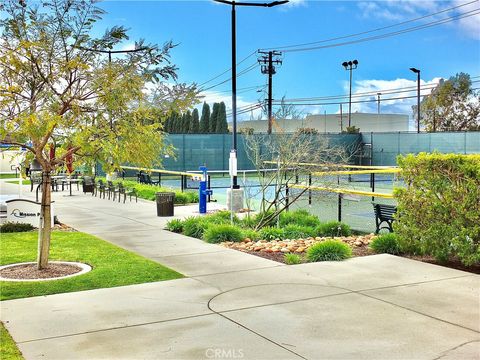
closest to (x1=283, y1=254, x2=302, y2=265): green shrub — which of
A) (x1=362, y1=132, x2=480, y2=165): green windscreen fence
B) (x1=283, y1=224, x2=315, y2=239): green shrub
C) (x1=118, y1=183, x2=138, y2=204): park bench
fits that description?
(x1=283, y1=224, x2=315, y2=239): green shrub

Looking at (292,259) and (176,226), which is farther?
(176,226)

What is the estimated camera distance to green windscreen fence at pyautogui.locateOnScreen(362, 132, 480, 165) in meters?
35.2

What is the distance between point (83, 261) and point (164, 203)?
244 inches

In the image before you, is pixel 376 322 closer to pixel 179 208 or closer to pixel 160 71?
pixel 160 71

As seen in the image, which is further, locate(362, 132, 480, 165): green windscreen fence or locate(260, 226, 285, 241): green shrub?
locate(362, 132, 480, 165): green windscreen fence

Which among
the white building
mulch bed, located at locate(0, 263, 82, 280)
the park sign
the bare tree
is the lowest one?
mulch bed, located at locate(0, 263, 82, 280)

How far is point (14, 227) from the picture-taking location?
12469 mm

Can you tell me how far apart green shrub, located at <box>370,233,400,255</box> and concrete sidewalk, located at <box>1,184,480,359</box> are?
653mm

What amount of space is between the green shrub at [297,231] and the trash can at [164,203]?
14.3ft

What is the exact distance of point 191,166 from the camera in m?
37.0

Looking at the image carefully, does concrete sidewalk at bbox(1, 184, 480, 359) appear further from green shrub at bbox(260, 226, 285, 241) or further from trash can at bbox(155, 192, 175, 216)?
trash can at bbox(155, 192, 175, 216)

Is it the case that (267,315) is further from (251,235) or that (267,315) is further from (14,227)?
(14,227)

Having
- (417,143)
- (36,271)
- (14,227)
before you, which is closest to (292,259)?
Answer: (36,271)

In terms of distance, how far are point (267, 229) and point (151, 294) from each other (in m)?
4.94
